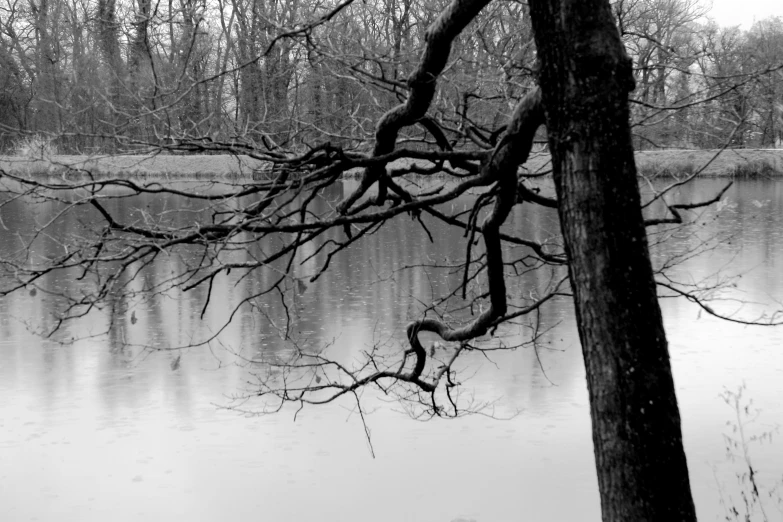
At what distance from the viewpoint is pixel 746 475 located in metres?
5.21

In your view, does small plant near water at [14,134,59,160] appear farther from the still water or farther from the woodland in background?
the still water

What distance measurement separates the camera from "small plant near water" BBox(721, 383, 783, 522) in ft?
15.8

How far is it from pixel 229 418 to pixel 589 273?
4189 mm

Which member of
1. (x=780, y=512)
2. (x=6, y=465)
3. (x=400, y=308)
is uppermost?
(x=400, y=308)

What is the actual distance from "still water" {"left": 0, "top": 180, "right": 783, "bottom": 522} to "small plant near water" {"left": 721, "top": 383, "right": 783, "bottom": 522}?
2 centimetres

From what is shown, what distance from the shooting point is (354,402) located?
6.49 meters

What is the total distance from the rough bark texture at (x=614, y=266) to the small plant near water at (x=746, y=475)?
2.27 meters

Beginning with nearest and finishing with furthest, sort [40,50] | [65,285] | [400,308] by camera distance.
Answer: [400,308] < [65,285] < [40,50]

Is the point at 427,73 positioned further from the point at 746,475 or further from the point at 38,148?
the point at 746,475

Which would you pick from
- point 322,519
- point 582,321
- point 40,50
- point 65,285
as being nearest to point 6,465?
point 322,519

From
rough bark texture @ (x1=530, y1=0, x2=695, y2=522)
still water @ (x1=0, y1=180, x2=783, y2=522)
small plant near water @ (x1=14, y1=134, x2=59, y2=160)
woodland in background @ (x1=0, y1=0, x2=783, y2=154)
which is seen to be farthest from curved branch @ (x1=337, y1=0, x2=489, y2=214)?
still water @ (x1=0, y1=180, x2=783, y2=522)

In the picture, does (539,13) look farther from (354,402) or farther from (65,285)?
(65,285)

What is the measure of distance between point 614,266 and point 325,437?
377 cm

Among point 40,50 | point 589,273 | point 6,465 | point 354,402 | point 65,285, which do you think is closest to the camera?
point 589,273
